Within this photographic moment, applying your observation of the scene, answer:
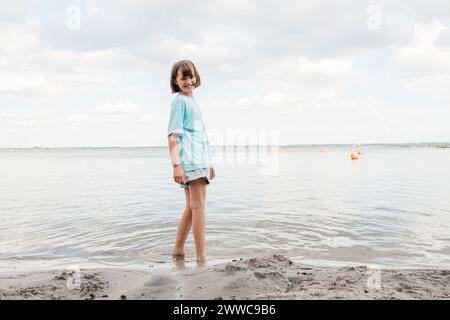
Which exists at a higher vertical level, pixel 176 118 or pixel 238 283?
pixel 176 118

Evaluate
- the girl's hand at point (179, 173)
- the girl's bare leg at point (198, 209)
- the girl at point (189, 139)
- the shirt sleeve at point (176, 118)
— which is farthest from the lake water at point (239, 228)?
the shirt sleeve at point (176, 118)

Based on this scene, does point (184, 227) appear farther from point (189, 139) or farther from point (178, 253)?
point (189, 139)

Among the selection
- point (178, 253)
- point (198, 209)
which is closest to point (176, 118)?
point (198, 209)

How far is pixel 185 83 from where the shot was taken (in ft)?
16.4

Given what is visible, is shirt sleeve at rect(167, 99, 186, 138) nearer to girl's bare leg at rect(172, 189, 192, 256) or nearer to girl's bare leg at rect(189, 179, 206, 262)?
girl's bare leg at rect(189, 179, 206, 262)

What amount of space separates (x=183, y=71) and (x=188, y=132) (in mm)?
771

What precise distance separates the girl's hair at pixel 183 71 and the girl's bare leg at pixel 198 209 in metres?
1.24

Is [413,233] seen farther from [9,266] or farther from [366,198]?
[9,266]

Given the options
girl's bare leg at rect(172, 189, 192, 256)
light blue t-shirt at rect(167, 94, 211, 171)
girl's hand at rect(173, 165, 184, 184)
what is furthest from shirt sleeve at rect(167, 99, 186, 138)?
girl's bare leg at rect(172, 189, 192, 256)

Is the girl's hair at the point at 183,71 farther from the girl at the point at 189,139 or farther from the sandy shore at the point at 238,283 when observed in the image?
the sandy shore at the point at 238,283

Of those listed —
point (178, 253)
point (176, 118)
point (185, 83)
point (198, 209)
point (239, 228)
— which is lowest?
point (239, 228)

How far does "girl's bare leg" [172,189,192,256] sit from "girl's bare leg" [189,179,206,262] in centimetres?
17

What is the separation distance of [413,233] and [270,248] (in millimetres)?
2876

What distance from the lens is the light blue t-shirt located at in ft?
16.1
